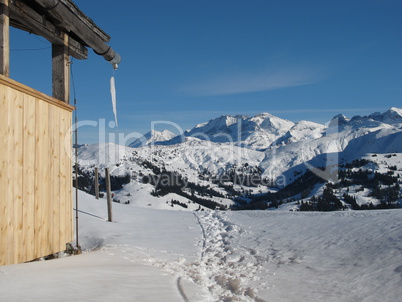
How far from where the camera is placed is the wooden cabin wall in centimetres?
651

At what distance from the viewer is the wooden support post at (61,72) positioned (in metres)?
8.61

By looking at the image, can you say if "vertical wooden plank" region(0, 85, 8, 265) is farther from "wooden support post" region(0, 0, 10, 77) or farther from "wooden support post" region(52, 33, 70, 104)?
"wooden support post" region(52, 33, 70, 104)

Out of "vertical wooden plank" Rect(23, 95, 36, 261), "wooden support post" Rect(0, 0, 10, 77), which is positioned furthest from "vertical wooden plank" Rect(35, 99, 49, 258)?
"wooden support post" Rect(0, 0, 10, 77)

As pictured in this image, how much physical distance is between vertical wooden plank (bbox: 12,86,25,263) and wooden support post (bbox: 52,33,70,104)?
5.55 feet

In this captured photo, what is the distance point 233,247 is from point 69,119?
5896mm

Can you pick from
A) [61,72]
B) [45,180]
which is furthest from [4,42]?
[45,180]

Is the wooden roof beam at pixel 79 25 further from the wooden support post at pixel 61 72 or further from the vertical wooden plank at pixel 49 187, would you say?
the vertical wooden plank at pixel 49 187

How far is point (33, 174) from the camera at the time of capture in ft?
23.8

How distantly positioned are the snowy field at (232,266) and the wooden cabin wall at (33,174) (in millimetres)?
601

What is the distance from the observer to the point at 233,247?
10.8 metres

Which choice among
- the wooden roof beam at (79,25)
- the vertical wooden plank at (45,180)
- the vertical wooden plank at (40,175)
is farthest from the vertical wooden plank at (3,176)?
the wooden roof beam at (79,25)

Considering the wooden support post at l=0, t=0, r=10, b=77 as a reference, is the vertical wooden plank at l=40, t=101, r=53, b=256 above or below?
below

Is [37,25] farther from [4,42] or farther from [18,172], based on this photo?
[18,172]

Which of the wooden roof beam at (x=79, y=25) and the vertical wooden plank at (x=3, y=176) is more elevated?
the wooden roof beam at (x=79, y=25)
